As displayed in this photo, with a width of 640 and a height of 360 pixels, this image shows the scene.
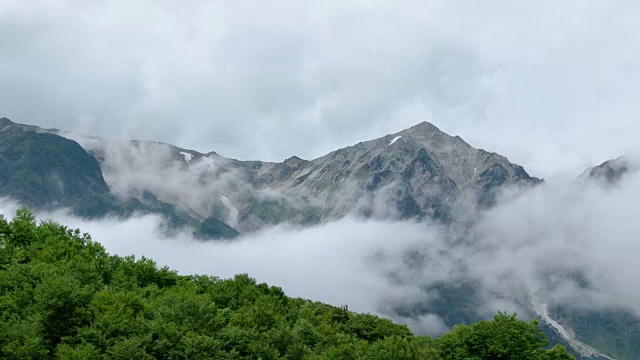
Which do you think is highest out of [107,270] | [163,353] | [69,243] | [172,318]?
[69,243]

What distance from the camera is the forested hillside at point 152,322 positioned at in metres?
43.3

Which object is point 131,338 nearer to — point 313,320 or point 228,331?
point 228,331

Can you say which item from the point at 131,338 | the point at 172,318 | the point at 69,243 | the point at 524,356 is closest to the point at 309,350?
the point at 172,318

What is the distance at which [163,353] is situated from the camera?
43.9 m

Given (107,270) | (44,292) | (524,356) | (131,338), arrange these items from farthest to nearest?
1. (107,270)
2. (524,356)
3. (44,292)
4. (131,338)

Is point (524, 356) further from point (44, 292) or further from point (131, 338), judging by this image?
point (44, 292)

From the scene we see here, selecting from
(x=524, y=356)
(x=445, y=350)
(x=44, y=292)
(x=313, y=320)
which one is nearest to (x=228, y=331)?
(x=44, y=292)

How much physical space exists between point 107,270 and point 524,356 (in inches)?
1994

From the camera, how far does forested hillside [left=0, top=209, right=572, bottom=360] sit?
142 ft

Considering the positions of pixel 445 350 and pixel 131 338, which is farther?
pixel 445 350

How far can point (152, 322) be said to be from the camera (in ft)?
152

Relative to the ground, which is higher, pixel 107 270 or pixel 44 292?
pixel 107 270

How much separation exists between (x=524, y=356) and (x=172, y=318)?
39208 mm

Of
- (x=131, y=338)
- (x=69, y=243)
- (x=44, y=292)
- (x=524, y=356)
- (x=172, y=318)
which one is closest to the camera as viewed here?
(x=131, y=338)
